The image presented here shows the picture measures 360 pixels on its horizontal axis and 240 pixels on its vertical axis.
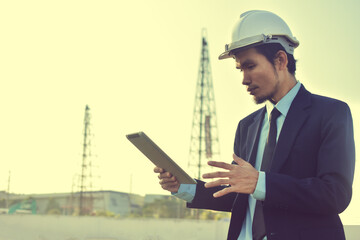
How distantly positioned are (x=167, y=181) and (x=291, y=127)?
0.91 m

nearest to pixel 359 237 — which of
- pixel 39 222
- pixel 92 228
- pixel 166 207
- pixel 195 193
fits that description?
pixel 195 193

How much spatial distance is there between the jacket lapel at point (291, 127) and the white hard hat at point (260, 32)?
1.20 ft

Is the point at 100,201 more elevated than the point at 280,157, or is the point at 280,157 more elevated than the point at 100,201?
the point at 280,157

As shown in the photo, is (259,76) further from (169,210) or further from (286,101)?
(169,210)

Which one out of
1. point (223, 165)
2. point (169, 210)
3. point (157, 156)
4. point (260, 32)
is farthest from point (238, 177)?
point (169, 210)

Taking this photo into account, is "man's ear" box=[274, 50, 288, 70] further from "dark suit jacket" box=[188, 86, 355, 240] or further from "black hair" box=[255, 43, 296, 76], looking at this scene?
"dark suit jacket" box=[188, 86, 355, 240]

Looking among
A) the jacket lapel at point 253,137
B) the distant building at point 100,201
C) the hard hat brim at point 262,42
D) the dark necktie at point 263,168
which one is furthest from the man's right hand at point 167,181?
the distant building at point 100,201

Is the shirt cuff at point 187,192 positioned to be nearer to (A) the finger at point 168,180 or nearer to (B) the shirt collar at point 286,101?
(A) the finger at point 168,180

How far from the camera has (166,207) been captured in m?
60.1

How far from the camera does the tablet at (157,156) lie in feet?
9.47

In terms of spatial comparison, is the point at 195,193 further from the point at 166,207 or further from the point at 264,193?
the point at 166,207

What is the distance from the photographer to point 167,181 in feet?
10.6

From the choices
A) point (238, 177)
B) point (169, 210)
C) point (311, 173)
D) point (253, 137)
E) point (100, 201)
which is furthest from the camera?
point (100, 201)

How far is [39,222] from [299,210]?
24.6m
